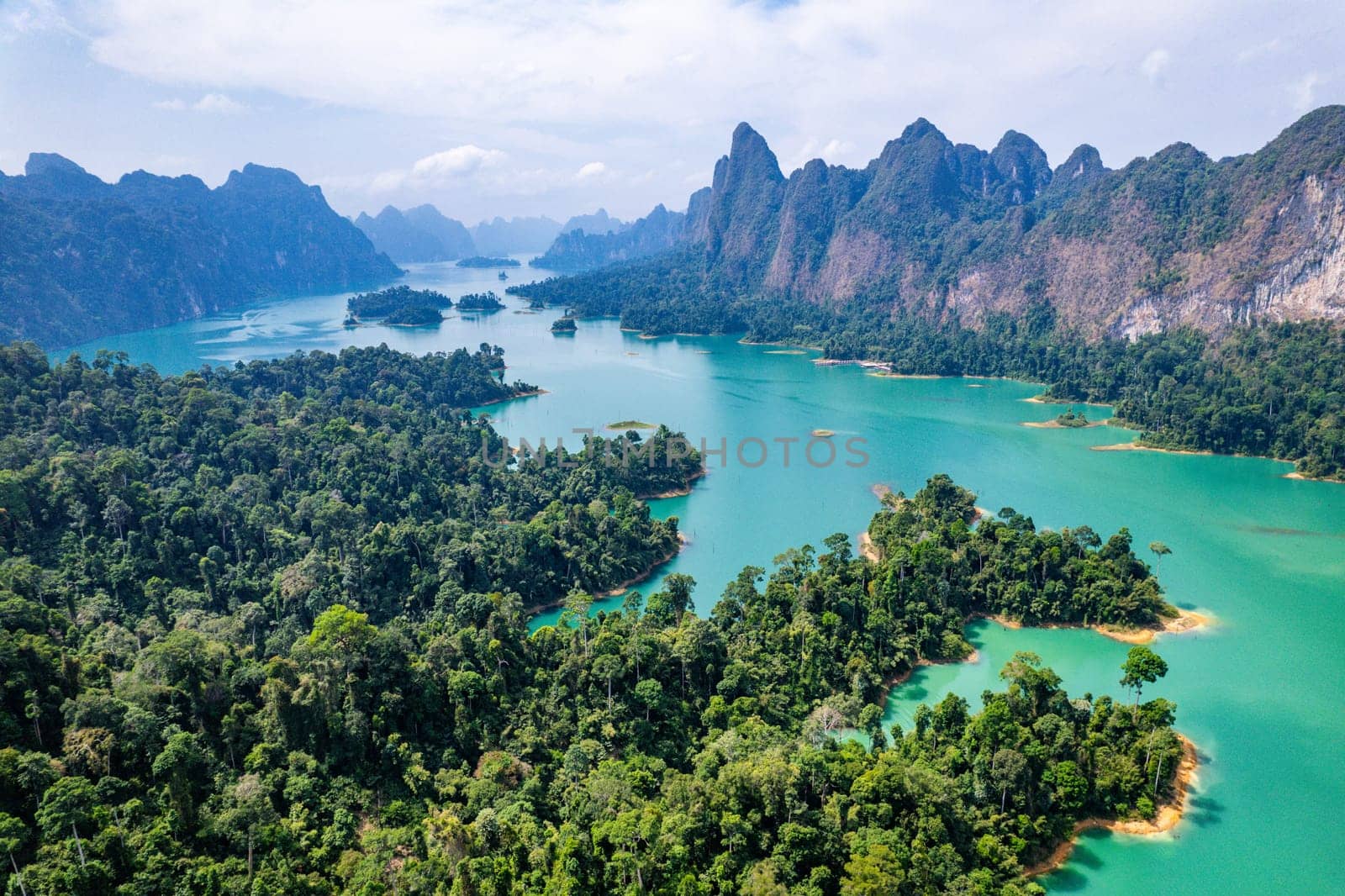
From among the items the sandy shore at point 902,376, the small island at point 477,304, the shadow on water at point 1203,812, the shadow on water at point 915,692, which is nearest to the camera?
the shadow on water at point 1203,812

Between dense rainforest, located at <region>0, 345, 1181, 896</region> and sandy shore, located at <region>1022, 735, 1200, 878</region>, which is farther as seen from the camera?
sandy shore, located at <region>1022, 735, 1200, 878</region>

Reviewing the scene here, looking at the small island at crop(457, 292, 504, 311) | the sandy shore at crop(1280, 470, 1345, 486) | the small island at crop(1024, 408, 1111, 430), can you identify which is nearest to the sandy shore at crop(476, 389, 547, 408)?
the small island at crop(1024, 408, 1111, 430)

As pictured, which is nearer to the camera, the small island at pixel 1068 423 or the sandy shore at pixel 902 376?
the small island at pixel 1068 423

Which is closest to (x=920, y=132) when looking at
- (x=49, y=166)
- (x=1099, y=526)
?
(x=1099, y=526)

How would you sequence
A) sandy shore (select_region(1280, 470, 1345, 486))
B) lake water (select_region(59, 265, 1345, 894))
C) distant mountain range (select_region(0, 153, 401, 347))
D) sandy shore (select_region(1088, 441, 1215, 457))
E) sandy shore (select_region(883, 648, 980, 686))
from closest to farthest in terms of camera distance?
1. lake water (select_region(59, 265, 1345, 894))
2. sandy shore (select_region(883, 648, 980, 686))
3. sandy shore (select_region(1280, 470, 1345, 486))
4. sandy shore (select_region(1088, 441, 1215, 457))
5. distant mountain range (select_region(0, 153, 401, 347))

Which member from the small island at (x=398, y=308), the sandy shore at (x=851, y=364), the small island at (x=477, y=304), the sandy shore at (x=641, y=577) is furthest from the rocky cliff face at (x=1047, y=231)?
the sandy shore at (x=641, y=577)

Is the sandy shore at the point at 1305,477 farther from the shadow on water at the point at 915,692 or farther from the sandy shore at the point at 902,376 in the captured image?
the shadow on water at the point at 915,692

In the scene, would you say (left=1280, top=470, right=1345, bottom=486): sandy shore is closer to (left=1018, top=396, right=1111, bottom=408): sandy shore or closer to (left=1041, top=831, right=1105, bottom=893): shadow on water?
(left=1018, top=396, right=1111, bottom=408): sandy shore

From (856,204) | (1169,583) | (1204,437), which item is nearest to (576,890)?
(1169,583)

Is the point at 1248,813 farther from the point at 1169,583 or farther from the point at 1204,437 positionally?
the point at 1204,437
